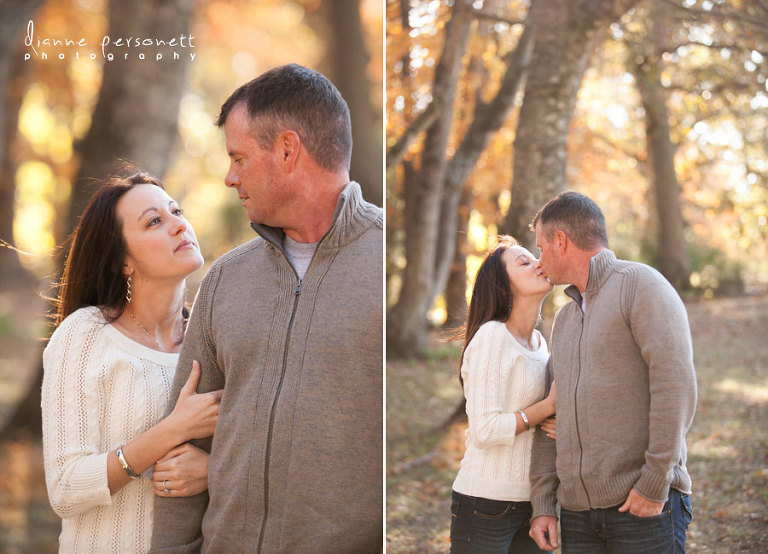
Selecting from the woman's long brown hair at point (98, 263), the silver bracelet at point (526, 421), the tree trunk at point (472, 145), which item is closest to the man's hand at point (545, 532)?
the silver bracelet at point (526, 421)

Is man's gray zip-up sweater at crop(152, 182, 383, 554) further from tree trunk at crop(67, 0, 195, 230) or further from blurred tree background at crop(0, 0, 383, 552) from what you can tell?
tree trunk at crop(67, 0, 195, 230)

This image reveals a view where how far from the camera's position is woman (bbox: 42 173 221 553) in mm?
2082

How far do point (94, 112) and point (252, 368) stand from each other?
58.2 inches

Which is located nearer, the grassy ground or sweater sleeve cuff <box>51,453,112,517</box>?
sweater sleeve cuff <box>51,453,112,517</box>

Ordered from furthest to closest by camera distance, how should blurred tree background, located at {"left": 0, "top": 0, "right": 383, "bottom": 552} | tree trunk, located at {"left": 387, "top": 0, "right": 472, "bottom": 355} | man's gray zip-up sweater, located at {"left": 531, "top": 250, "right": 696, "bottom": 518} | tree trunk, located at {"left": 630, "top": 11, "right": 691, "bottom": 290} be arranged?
tree trunk, located at {"left": 387, "top": 0, "right": 472, "bottom": 355} → tree trunk, located at {"left": 630, "top": 11, "right": 691, "bottom": 290} → blurred tree background, located at {"left": 0, "top": 0, "right": 383, "bottom": 552} → man's gray zip-up sweater, located at {"left": 531, "top": 250, "right": 696, "bottom": 518}

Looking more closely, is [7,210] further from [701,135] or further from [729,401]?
[729,401]

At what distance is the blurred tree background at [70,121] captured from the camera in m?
2.64

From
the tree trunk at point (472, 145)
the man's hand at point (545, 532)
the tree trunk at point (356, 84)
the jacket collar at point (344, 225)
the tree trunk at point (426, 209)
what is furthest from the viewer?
the tree trunk at point (426, 209)

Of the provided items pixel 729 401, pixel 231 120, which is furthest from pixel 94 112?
pixel 729 401

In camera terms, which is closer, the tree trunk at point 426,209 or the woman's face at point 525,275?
the woman's face at point 525,275

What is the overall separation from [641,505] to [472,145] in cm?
411

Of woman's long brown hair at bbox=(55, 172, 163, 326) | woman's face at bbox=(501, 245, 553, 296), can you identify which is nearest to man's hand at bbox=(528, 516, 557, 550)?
woman's face at bbox=(501, 245, 553, 296)

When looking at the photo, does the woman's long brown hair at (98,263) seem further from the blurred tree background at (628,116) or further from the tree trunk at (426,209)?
the tree trunk at (426,209)

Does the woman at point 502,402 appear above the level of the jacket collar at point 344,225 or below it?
A: below
